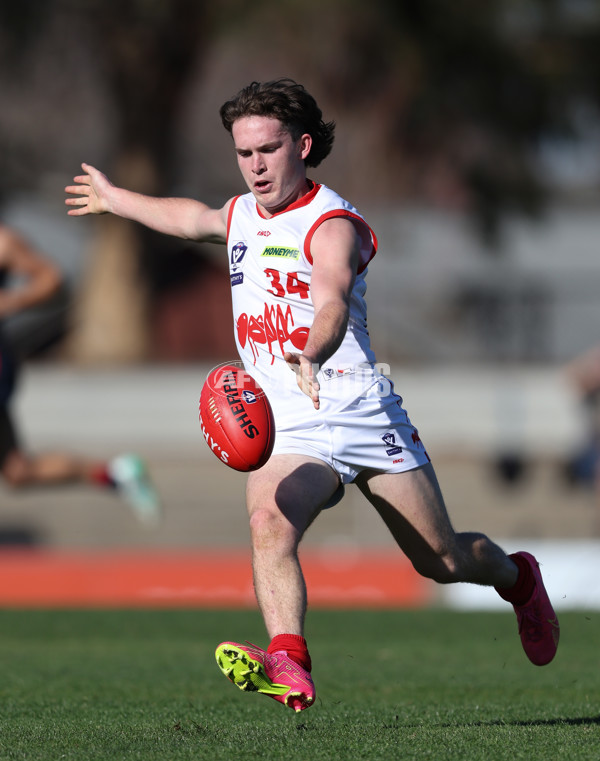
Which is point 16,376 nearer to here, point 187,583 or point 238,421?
point 187,583

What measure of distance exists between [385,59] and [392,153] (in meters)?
1.91

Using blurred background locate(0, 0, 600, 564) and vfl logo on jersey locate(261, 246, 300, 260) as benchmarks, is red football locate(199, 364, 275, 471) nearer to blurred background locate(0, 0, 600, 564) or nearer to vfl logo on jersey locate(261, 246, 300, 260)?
vfl logo on jersey locate(261, 246, 300, 260)

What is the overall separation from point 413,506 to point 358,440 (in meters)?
0.35

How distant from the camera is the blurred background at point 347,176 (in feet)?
62.6

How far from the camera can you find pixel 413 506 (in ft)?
17.3

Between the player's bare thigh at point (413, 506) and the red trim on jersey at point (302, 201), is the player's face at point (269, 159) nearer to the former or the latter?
the red trim on jersey at point (302, 201)

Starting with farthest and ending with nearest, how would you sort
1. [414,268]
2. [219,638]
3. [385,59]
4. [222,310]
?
[414,268], [222,310], [385,59], [219,638]

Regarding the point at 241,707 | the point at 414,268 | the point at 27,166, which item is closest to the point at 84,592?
the point at 241,707

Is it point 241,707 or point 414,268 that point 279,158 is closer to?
point 241,707

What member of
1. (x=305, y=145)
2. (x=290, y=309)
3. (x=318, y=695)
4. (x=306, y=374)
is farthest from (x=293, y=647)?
(x=305, y=145)

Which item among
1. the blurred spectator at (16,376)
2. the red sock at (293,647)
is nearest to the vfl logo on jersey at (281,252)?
the red sock at (293,647)

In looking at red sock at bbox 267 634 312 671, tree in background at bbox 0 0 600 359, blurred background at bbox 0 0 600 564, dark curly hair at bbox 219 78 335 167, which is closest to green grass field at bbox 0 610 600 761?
red sock at bbox 267 634 312 671

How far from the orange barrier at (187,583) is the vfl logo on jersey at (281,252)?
8.49 m

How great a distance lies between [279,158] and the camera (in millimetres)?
5156
